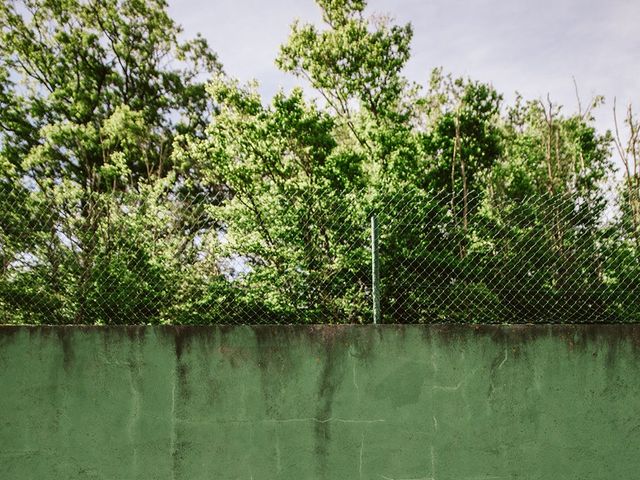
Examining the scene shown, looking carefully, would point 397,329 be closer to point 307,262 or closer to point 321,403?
point 321,403

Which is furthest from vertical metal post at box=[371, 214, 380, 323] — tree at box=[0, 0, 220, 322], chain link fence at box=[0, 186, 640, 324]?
tree at box=[0, 0, 220, 322]

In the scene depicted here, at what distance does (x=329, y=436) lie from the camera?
3248mm

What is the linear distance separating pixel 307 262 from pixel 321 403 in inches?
43.3

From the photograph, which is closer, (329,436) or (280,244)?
(329,436)

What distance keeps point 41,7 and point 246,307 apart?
1717 centimetres

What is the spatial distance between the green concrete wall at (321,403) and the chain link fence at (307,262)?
1.18 feet

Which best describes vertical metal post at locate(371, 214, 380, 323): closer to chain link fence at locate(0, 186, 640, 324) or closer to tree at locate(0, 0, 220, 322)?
chain link fence at locate(0, 186, 640, 324)

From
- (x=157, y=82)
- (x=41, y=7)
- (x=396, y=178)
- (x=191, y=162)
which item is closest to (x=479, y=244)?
(x=396, y=178)

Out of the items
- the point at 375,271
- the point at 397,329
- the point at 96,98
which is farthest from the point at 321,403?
the point at 96,98

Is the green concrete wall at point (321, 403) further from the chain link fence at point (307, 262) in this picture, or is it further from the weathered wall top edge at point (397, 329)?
the chain link fence at point (307, 262)

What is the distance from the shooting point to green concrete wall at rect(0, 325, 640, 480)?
3.24 metres

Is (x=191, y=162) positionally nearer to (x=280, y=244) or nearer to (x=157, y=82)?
(x=157, y=82)

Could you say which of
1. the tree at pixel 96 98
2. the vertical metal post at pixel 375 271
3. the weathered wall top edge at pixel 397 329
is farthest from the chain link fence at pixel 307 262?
the tree at pixel 96 98

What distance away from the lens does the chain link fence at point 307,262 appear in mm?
3637
